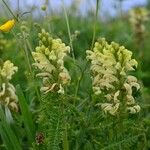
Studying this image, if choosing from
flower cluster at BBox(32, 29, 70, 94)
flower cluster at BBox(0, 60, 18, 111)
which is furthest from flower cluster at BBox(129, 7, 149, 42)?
flower cluster at BBox(32, 29, 70, 94)

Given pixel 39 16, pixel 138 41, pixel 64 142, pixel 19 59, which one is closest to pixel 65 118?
pixel 64 142

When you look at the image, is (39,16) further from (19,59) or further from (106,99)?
(106,99)

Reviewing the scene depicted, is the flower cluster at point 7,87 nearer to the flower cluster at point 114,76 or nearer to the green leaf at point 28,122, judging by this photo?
the green leaf at point 28,122

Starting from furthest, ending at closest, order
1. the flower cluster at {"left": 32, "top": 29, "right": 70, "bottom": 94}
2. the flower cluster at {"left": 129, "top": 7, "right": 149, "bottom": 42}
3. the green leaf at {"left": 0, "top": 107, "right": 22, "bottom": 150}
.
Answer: the flower cluster at {"left": 129, "top": 7, "right": 149, "bottom": 42} < the green leaf at {"left": 0, "top": 107, "right": 22, "bottom": 150} < the flower cluster at {"left": 32, "top": 29, "right": 70, "bottom": 94}

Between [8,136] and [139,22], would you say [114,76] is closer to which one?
[8,136]

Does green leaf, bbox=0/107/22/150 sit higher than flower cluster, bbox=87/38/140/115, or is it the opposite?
flower cluster, bbox=87/38/140/115

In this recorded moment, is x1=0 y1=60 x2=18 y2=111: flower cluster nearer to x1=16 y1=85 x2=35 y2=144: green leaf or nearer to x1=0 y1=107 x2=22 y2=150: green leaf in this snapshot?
x1=16 y1=85 x2=35 y2=144: green leaf

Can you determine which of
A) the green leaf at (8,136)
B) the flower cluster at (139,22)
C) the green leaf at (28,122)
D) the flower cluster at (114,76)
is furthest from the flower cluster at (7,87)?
the flower cluster at (139,22)
